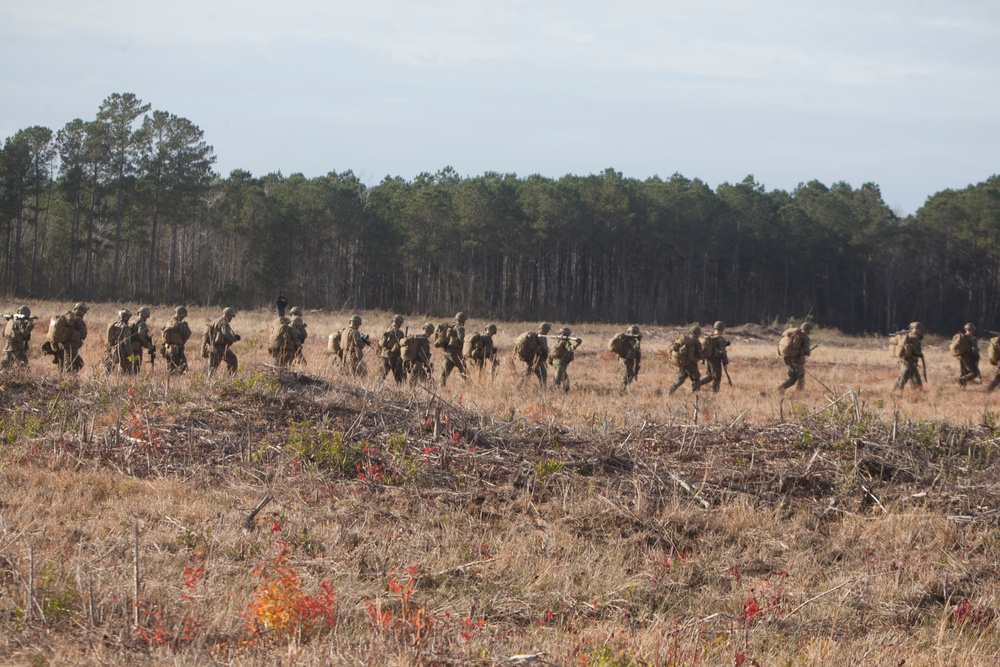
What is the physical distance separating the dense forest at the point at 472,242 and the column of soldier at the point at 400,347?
37007 mm

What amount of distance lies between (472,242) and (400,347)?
4025 centimetres

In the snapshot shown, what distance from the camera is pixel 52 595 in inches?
229

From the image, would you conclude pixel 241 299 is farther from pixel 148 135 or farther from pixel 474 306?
pixel 474 306

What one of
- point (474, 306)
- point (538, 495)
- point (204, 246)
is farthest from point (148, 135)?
point (538, 495)

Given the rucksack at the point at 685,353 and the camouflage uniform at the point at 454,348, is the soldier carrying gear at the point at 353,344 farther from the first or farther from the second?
the rucksack at the point at 685,353

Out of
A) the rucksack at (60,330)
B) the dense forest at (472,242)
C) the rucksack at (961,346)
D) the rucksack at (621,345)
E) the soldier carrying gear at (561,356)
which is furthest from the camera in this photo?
the dense forest at (472,242)

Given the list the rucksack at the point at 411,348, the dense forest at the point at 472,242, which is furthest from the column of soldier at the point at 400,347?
the dense forest at the point at 472,242

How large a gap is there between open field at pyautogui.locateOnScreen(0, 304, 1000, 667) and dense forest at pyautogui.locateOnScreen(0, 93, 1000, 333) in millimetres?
44137

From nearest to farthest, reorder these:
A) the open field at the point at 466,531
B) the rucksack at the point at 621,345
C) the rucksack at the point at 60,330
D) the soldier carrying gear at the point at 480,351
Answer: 1. the open field at the point at 466,531
2. the rucksack at the point at 60,330
3. the soldier carrying gear at the point at 480,351
4. the rucksack at the point at 621,345

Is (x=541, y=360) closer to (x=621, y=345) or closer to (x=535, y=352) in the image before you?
(x=535, y=352)

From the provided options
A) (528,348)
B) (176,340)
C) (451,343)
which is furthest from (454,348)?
(176,340)

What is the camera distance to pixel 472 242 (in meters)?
57.7

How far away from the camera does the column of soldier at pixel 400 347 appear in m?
16.5

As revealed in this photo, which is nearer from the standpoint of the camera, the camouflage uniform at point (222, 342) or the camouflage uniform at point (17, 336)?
the camouflage uniform at point (17, 336)
